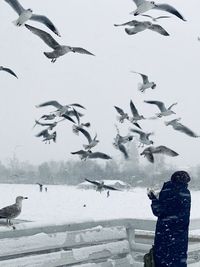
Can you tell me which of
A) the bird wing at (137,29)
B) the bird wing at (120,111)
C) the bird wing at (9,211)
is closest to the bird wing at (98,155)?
the bird wing at (120,111)

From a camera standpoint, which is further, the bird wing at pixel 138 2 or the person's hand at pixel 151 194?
the bird wing at pixel 138 2

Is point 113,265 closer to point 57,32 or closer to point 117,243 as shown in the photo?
point 117,243

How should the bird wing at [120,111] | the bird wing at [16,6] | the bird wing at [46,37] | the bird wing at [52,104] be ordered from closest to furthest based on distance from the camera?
the bird wing at [46,37] < the bird wing at [16,6] < the bird wing at [52,104] < the bird wing at [120,111]

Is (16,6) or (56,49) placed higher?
(16,6)

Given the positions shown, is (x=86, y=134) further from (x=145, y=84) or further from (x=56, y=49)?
(x=56, y=49)

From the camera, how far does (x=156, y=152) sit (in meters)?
9.23

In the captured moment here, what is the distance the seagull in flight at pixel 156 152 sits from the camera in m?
8.62

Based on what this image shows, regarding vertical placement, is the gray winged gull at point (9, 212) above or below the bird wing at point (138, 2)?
below

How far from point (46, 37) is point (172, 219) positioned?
315 cm

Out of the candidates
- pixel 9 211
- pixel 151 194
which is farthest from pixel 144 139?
pixel 151 194

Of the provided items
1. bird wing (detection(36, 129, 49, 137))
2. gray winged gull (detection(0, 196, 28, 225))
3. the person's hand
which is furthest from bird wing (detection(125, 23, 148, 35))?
the person's hand

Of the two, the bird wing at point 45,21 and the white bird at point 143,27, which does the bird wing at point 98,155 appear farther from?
the bird wing at point 45,21

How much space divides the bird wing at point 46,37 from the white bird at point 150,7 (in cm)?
111

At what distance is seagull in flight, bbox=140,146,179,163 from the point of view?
8617 mm
